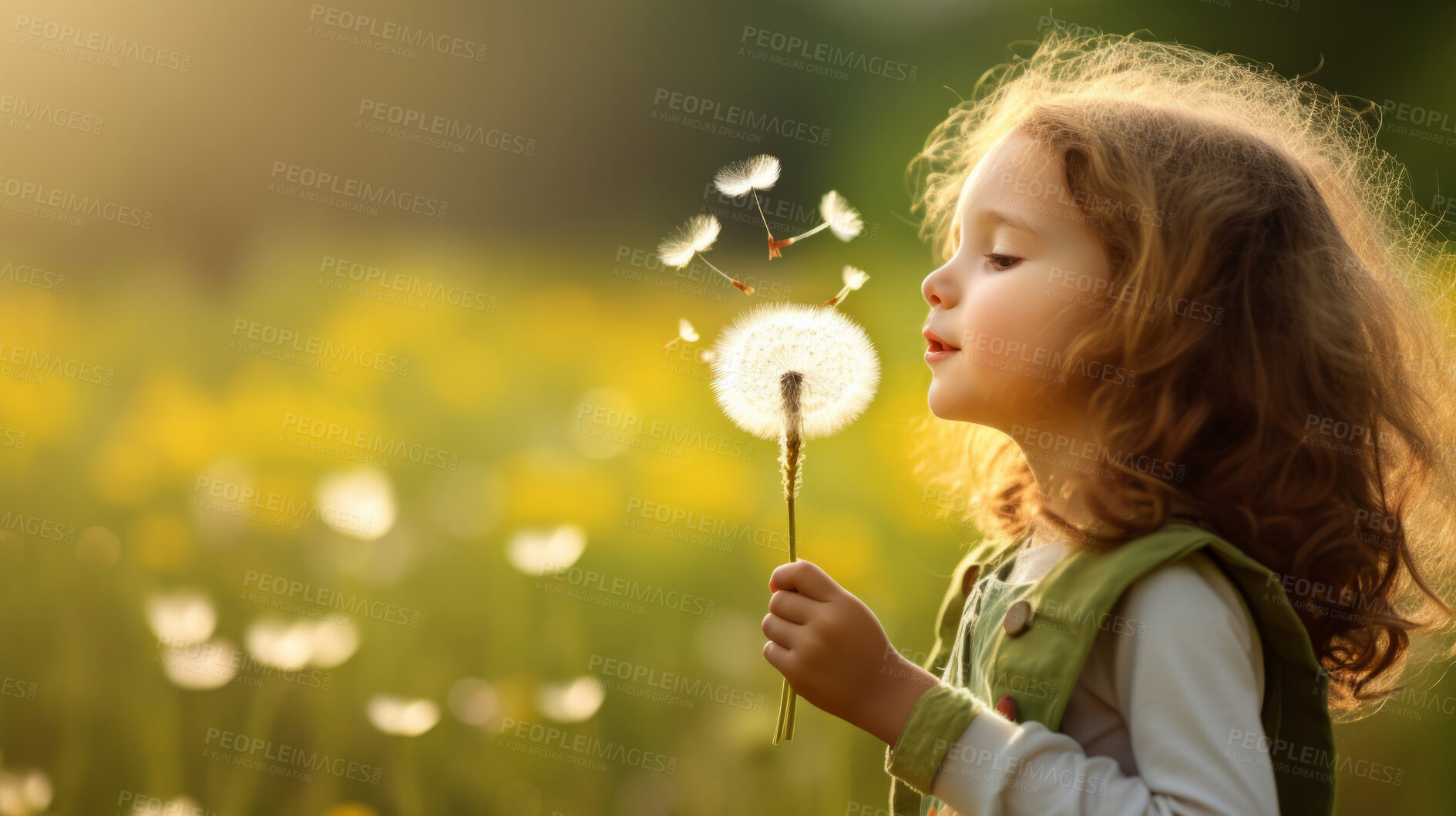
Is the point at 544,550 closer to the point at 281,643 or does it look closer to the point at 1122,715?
the point at 281,643

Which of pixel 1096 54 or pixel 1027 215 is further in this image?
pixel 1096 54

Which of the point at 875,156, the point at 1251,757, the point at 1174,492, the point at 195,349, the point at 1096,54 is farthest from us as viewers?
the point at 875,156

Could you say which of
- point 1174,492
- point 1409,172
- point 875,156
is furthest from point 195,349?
point 1409,172

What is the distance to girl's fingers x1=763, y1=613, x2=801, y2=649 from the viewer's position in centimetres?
79

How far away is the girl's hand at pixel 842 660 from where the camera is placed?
762 millimetres

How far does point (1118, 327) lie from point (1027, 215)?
0.13m

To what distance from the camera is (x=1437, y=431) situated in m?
0.96

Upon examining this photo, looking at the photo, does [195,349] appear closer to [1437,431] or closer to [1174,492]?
[1174,492]

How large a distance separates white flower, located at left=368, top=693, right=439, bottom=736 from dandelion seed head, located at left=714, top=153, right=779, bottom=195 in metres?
0.92

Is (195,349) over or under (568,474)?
over

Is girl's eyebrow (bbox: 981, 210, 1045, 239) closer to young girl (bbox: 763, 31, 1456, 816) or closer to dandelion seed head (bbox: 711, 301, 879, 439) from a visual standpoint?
young girl (bbox: 763, 31, 1456, 816)

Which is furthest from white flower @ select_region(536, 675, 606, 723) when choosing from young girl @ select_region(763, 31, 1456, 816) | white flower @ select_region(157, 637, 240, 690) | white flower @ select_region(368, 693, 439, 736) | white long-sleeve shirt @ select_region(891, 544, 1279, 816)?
white long-sleeve shirt @ select_region(891, 544, 1279, 816)

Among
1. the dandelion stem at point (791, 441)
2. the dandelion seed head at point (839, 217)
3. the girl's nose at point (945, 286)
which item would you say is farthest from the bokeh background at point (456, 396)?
the girl's nose at point (945, 286)

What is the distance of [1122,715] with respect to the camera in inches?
29.6
